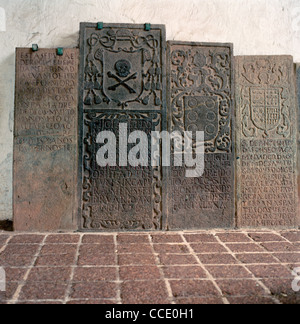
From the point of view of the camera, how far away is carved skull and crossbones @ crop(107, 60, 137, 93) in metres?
3.47

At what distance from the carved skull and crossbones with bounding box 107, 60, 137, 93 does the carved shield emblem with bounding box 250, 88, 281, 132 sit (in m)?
1.32

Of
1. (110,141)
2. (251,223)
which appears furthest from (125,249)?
(251,223)

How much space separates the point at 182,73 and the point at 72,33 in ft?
4.18

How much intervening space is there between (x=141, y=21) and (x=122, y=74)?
678mm

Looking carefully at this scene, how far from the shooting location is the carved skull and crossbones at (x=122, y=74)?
347cm

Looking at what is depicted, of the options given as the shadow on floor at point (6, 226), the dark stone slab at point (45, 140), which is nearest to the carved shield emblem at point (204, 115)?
the dark stone slab at point (45, 140)

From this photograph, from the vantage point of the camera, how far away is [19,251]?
2.75 meters

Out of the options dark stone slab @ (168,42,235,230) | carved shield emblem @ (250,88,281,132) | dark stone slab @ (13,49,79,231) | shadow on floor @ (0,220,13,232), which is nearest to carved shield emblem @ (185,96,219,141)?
dark stone slab @ (168,42,235,230)

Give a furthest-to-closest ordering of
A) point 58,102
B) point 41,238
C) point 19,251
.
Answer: point 58,102
point 41,238
point 19,251

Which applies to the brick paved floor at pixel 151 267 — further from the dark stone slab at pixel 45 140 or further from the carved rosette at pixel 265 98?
the carved rosette at pixel 265 98

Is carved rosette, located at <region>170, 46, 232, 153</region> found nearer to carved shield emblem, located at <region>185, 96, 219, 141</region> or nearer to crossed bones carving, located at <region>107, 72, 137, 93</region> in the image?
carved shield emblem, located at <region>185, 96, 219, 141</region>

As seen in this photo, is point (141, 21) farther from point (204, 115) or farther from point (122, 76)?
point (204, 115)

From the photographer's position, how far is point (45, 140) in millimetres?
3430

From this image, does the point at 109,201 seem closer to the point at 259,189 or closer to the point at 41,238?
the point at 41,238
